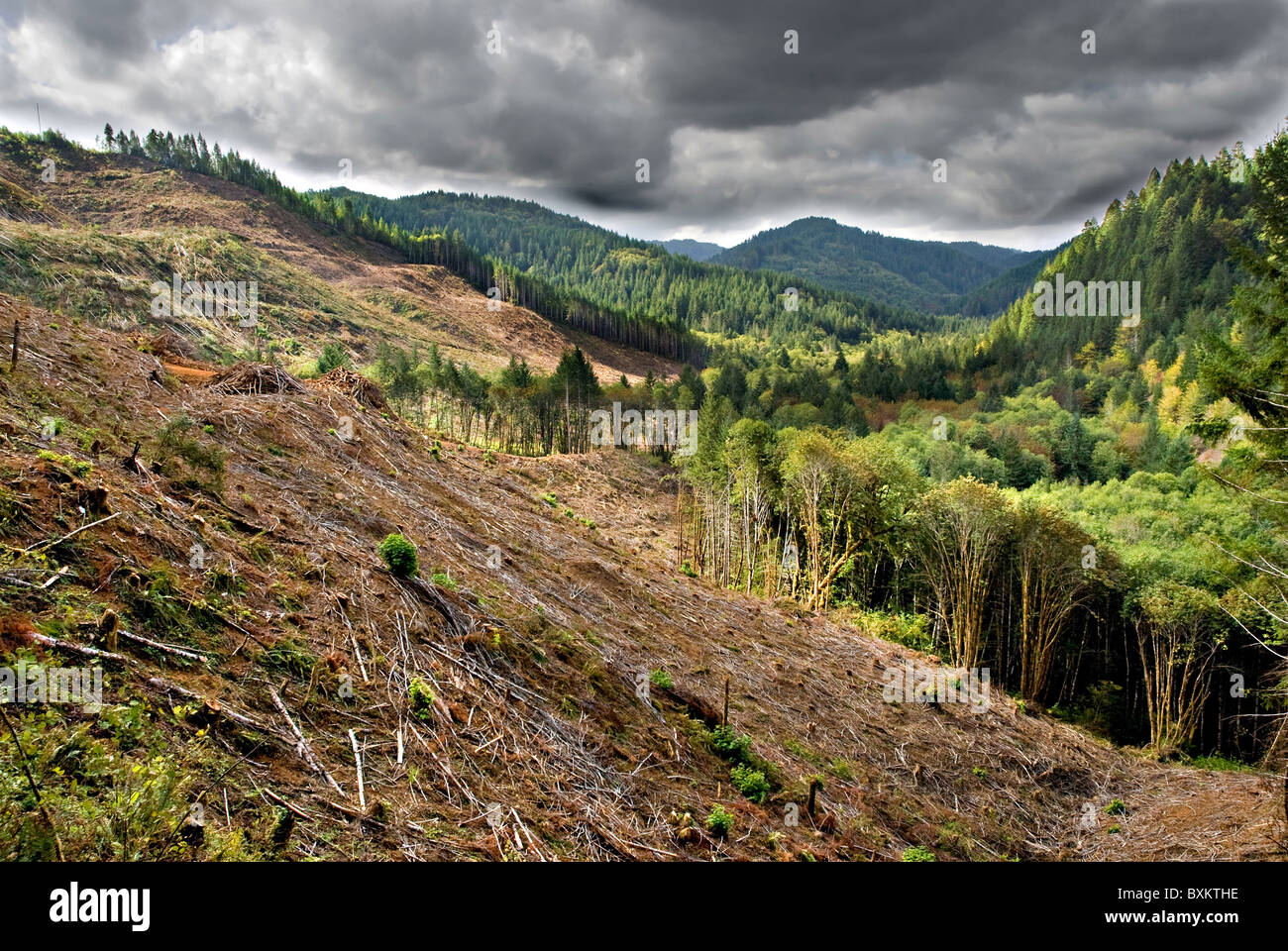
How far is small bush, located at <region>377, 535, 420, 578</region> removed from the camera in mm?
9125

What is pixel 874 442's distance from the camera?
3391 centimetres

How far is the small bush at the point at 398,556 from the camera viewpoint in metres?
9.12

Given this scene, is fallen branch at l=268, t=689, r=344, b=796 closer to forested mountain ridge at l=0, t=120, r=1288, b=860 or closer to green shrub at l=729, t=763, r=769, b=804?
forested mountain ridge at l=0, t=120, r=1288, b=860

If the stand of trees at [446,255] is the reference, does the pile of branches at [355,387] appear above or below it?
below

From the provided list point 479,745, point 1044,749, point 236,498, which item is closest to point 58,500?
point 236,498

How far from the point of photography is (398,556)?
9.16 metres

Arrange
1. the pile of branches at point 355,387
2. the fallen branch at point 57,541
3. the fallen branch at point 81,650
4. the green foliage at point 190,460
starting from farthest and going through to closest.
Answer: the pile of branches at point 355,387
the green foliage at point 190,460
the fallen branch at point 57,541
the fallen branch at point 81,650

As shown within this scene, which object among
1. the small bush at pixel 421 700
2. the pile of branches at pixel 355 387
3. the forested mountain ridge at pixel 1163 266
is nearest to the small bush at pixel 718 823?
the small bush at pixel 421 700

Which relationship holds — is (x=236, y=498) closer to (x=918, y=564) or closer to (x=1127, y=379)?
(x=918, y=564)

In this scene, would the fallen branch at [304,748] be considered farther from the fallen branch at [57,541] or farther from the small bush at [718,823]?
the small bush at [718,823]

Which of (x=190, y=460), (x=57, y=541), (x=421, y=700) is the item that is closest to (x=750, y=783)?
(x=421, y=700)

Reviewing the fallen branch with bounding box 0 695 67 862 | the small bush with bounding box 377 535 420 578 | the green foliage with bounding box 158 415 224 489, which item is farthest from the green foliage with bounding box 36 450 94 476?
the fallen branch with bounding box 0 695 67 862

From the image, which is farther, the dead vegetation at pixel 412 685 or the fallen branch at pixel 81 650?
the dead vegetation at pixel 412 685
